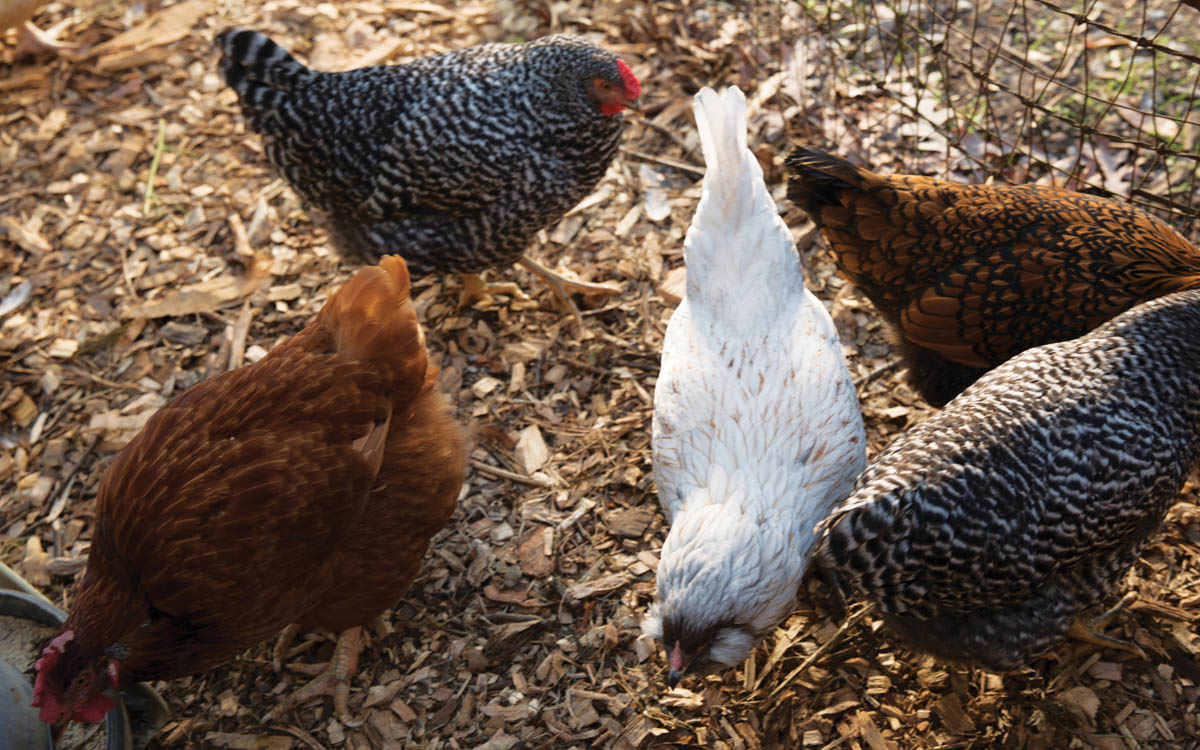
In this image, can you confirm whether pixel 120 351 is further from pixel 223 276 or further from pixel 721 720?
pixel 721 720

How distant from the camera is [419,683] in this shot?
2.88 meters

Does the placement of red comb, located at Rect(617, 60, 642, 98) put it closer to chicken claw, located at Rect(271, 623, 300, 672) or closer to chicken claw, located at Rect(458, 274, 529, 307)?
chicken claw, located at Rect(458, 274, 529, 307)

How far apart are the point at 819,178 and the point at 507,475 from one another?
65.1 inches

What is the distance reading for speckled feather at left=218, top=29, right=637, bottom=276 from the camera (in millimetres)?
3412

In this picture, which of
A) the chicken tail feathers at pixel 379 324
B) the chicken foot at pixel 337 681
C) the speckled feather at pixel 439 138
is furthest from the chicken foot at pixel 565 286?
the chicken foot at pixel 337 681

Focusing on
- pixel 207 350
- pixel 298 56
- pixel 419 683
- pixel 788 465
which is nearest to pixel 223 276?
pixel 207 350

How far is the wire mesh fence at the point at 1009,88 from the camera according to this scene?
12.7 feet

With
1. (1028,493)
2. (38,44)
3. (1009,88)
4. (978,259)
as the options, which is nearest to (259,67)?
(38,44)

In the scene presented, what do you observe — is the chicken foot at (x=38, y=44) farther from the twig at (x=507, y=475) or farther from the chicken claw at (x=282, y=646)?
the chicken claw at (x=282, y=646)

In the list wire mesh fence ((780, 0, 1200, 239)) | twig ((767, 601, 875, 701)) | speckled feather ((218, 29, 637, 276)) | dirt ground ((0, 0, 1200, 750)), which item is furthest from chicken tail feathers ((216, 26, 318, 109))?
twig ((767, 601, 875, 701))

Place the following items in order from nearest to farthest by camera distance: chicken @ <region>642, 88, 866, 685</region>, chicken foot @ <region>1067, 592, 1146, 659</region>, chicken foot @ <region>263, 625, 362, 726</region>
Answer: chicken @ <region>642, 88, 866, 685</region> → chicken foot @ <region>1067, 592, 1146, 659</region> → chicken foot @ <region>263, 625, 362, 726</region>

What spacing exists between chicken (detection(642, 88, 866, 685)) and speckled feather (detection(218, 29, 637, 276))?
0.91 m

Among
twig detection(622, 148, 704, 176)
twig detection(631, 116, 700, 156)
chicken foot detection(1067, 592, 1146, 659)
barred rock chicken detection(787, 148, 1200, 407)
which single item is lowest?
chicken foot detection(1067, 592, 1146, 659)

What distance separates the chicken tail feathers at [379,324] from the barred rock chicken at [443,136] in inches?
30.3
